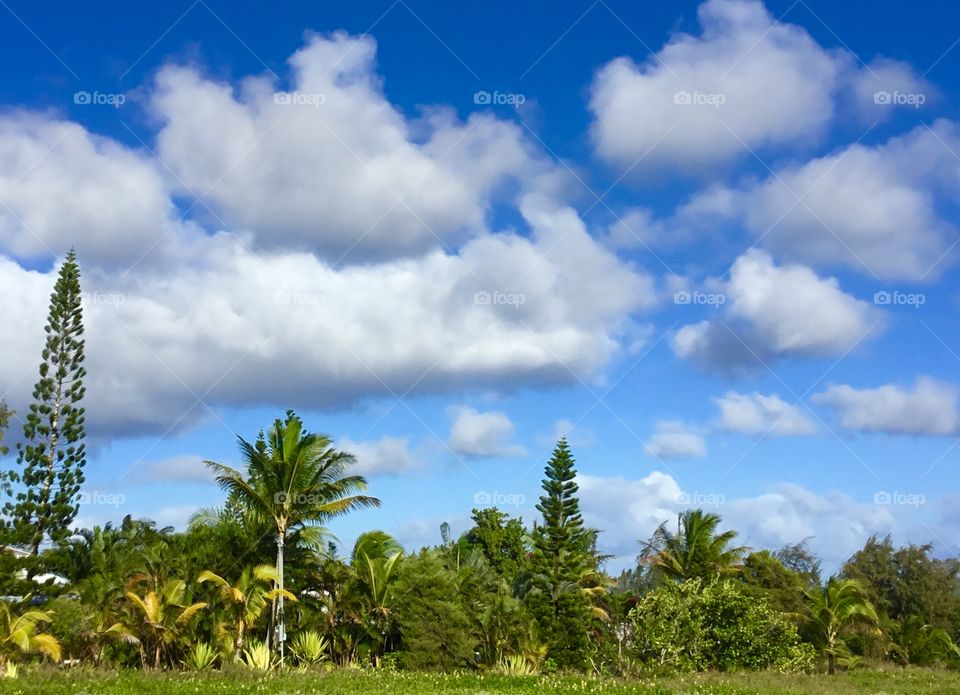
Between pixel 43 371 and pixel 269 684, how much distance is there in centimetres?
2299

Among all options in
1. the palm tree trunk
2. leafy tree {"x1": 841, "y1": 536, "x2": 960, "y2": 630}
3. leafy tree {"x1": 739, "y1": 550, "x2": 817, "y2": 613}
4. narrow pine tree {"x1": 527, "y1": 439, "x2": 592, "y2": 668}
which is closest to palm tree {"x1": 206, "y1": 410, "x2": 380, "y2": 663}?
the palm tree trunk

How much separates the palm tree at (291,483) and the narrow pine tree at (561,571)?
738 cm

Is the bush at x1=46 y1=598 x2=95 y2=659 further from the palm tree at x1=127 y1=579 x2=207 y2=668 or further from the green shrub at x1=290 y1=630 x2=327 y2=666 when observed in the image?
the green shrub at x1=290 y1=630 x2=327 y2=666

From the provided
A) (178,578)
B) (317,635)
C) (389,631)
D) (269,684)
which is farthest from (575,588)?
(269,684)

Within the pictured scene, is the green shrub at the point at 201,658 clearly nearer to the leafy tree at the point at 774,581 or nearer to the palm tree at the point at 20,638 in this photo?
the palm tree at the point at 20,638

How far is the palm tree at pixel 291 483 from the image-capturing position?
25.6m

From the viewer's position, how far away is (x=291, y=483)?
25.7m

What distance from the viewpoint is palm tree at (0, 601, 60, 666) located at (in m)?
20.0

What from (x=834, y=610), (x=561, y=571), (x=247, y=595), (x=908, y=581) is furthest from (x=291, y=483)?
(x=908, y=581)

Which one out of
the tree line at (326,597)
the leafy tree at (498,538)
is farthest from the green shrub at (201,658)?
the leafy tree at (498,538)

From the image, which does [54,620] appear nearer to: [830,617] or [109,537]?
[109,537]

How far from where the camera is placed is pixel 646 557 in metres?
37.8

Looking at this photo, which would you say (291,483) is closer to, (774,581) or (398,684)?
(398,684)

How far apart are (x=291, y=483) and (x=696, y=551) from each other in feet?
58.0
